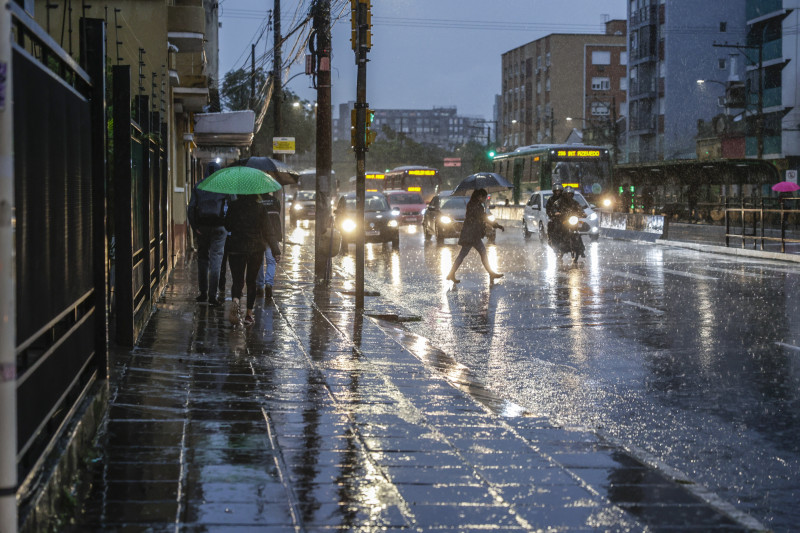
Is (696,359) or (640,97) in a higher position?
(640,97)

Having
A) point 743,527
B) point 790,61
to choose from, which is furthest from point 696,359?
point 790,61

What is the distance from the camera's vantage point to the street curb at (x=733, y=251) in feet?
82.9

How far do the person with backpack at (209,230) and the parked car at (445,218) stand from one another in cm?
1826

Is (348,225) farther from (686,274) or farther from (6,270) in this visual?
(6,270)

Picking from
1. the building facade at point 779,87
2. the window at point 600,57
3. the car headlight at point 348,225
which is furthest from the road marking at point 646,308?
the window at point 600,57

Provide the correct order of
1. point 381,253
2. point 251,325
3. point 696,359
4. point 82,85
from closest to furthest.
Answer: point 82,85 → point 696,359 → point 251,325 → point 381,253

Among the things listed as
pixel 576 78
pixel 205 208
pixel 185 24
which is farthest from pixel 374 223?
pixel 576 78

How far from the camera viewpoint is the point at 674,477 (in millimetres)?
5762

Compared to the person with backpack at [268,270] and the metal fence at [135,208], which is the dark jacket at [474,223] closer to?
the person with backpack at [268,270]

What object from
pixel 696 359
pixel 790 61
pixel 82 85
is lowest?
pixel 696 359

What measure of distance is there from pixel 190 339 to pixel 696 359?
4.86 metres

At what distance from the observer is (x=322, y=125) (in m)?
20.6

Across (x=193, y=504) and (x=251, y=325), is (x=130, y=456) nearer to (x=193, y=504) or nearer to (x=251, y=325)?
(x=193, y=504)

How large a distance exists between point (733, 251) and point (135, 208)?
21.1 metres
